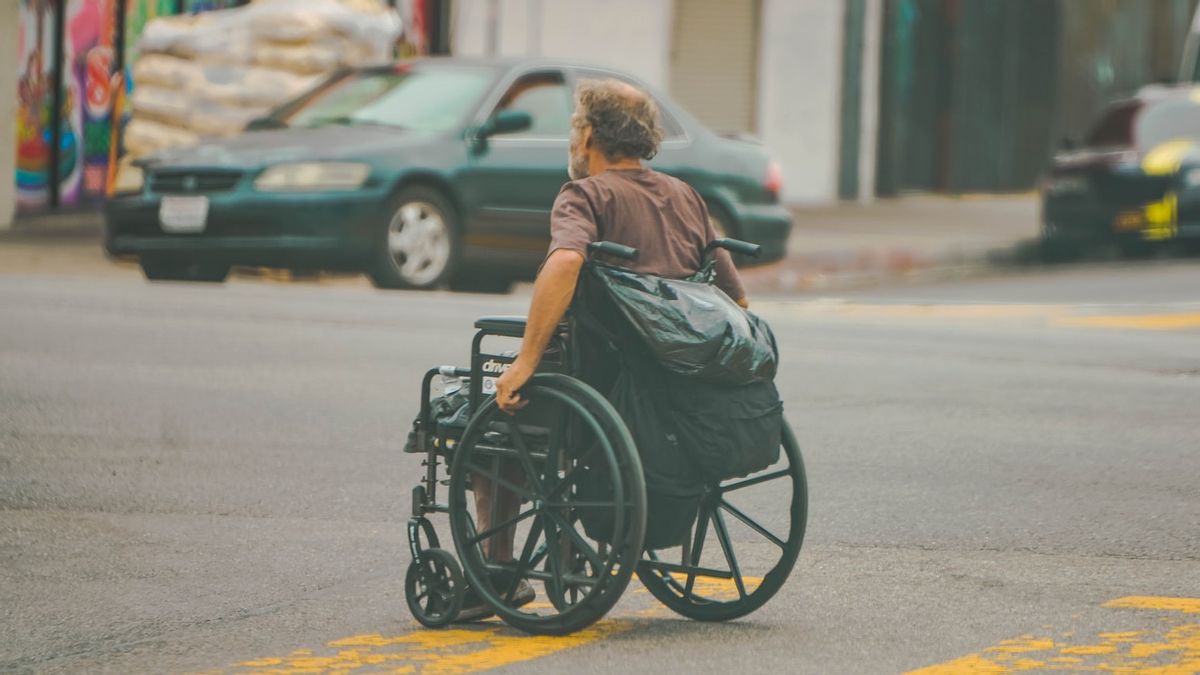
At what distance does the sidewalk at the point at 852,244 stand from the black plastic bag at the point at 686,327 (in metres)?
11.3

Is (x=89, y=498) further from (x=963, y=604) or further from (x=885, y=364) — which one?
(x=885, y=364)

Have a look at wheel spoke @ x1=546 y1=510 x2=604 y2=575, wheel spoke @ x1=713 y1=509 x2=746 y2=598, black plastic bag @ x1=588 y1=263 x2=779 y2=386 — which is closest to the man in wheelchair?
black plastic bag @ x1=588 y1=263 x2=779 y2=386

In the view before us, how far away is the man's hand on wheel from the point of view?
18.3 feet

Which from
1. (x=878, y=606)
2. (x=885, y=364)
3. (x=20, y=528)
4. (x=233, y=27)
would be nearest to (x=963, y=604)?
(x=878, y=606)

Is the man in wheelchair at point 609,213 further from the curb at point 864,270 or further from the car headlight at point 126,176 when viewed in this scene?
the car headlight at point 126,176

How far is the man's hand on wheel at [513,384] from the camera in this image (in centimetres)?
558

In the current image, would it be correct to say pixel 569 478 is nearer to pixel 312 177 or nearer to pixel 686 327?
pixel 686 327

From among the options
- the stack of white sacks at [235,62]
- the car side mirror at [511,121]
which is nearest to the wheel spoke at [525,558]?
the car side mirror at [511,121]

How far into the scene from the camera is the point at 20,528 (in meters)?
7.11

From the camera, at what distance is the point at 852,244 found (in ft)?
73.6

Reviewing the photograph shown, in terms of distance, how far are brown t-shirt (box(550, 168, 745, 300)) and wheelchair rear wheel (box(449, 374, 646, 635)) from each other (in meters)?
0.37

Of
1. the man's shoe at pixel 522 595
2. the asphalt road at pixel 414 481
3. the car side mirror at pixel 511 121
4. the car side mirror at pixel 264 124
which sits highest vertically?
the car side mirror at pixel 511 121

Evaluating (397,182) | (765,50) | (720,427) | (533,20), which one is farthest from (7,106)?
(720,427)

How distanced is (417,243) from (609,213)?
8.84 m
